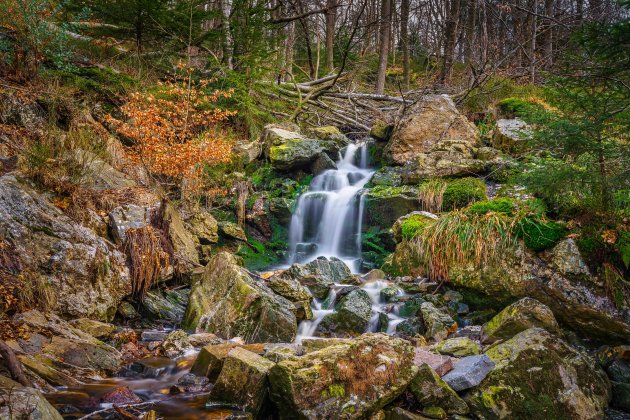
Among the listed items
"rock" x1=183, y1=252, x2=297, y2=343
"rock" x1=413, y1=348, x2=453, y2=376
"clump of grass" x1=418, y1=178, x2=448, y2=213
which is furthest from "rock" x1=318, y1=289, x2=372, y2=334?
"clump of grass" x1=418, y1=178, x2=448, y2=213

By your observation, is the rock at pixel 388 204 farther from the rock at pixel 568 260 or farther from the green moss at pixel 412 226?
the rock at pixel 568 260

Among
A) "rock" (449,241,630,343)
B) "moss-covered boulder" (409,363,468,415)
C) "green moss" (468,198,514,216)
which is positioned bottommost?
"moss-covered boulder" (409,363,468,415)

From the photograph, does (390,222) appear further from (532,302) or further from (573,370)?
(573,370)

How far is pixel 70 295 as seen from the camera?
5.29 metres

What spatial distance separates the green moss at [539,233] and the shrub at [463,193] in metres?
2.15

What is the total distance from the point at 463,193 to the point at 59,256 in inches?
280

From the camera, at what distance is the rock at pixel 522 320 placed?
502cm

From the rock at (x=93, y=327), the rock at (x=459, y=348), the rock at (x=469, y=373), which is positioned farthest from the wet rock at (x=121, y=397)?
the rock at (x=459, y=348)

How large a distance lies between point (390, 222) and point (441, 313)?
3671 millimetres

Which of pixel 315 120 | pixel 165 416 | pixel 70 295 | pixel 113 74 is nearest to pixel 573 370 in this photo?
pixel 165 416

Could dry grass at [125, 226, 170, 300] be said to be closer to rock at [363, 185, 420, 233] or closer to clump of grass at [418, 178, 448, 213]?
rock at [363, 185, 420, 233]

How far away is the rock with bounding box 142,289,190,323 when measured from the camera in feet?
20.2

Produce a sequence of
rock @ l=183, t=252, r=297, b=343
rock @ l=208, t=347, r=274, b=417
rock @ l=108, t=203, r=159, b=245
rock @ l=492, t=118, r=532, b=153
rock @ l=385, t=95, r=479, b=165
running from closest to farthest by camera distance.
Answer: rock @ l=208, t=347, r=274, b=417 < rock @ l=183, t=252, r=297, b=343 < rock @ l=108, t=203, r=159, b=245 < rock @ l=492, t=118, r=532, b=153 < rock @ l=385, t=95, r=479, b=165

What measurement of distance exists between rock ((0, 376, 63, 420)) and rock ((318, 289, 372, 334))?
12.7 feet
